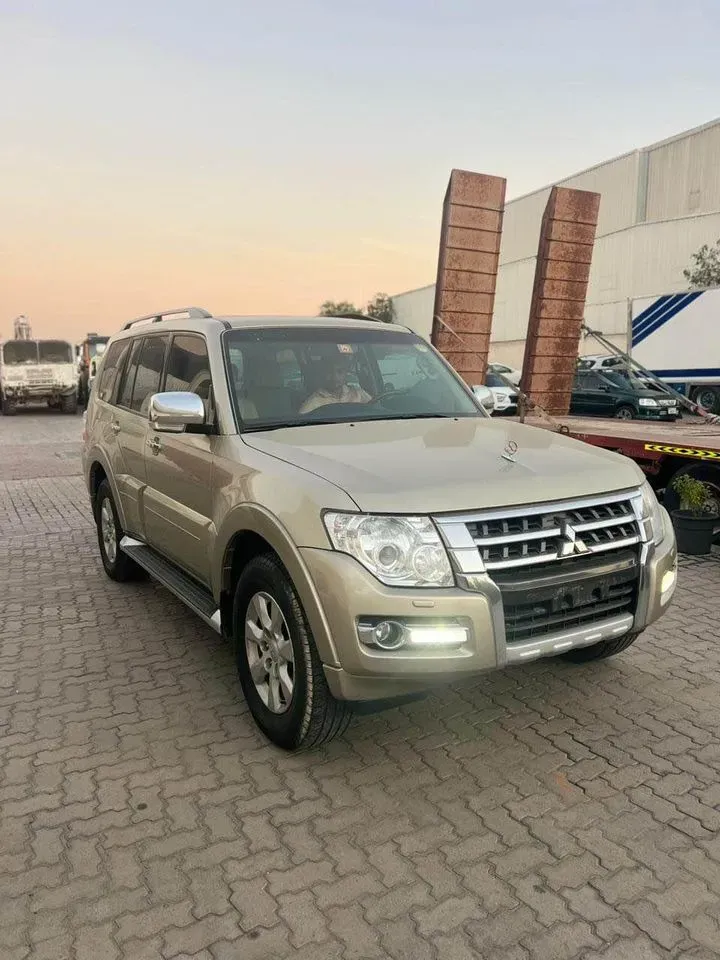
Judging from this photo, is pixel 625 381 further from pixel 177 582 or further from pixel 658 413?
pixel 177 582

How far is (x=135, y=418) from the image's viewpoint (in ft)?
16.1

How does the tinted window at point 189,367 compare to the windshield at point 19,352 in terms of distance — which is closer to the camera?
the tinted window at point 189,367

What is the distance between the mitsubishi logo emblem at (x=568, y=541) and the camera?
292 cm

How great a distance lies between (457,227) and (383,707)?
8.24 m

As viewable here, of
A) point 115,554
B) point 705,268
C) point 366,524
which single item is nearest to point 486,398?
point 366,524

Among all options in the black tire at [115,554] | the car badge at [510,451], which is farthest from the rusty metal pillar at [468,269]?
the car badge at [510,451]

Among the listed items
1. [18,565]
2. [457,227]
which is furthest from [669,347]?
[18,565]

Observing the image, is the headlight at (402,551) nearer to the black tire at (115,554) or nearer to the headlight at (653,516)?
the headlight at (653,516)

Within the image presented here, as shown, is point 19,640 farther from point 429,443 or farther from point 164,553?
point 429,443

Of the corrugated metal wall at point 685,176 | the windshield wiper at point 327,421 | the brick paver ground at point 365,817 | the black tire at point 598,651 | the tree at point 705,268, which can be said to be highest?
the corrugated metal wall at point 685,176

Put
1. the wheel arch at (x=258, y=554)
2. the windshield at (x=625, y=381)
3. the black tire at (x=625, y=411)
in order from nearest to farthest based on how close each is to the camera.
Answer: the wheel arch at (x=258, y=554) < the windshield at (x=625, y=381) < the black tire at (x=625, y=411)

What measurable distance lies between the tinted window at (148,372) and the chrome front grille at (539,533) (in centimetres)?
259

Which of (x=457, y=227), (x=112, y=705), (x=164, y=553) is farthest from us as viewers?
(x=457, y=227)

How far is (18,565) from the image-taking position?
6496 millimetres
